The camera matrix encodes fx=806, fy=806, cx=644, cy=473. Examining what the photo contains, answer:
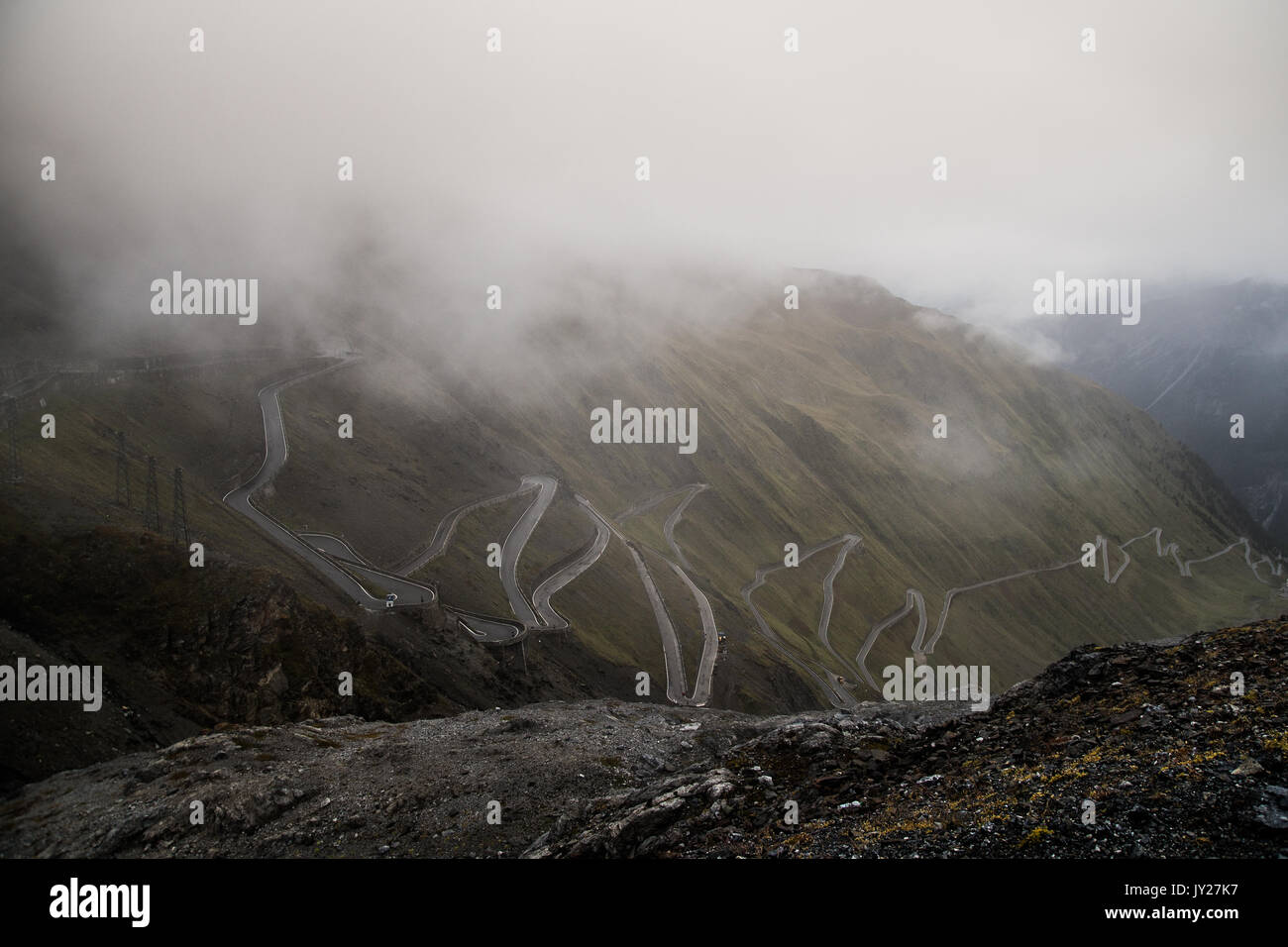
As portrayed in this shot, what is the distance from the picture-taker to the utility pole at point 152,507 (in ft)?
223

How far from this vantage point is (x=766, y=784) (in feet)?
104

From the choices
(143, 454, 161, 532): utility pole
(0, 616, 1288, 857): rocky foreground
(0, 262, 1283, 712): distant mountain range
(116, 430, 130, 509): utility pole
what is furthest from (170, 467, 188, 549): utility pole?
(0, 616, 1288, 857): rocky foreground

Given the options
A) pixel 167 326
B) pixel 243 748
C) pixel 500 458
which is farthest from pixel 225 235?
pixel 243 748

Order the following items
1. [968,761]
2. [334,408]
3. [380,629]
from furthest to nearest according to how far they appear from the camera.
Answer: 1. [334,408]
2. [380,629]
3. [968,761]

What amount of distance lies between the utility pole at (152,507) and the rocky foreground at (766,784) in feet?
95.1

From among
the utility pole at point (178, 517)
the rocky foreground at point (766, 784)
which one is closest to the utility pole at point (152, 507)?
the utility pole at point (178, 517)

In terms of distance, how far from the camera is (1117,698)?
30.6 meters

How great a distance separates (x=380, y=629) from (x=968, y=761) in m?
50.9

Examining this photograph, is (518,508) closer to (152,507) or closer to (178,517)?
(178,517)

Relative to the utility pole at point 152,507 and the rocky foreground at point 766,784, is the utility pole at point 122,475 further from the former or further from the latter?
the rocky foreground at point 766,784

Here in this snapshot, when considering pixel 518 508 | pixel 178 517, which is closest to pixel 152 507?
pixel 178 517

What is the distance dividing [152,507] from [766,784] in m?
63.5

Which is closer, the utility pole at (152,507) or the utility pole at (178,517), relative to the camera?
the utility pole at (178,517)

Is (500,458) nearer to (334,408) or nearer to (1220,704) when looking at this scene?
(334,408)
